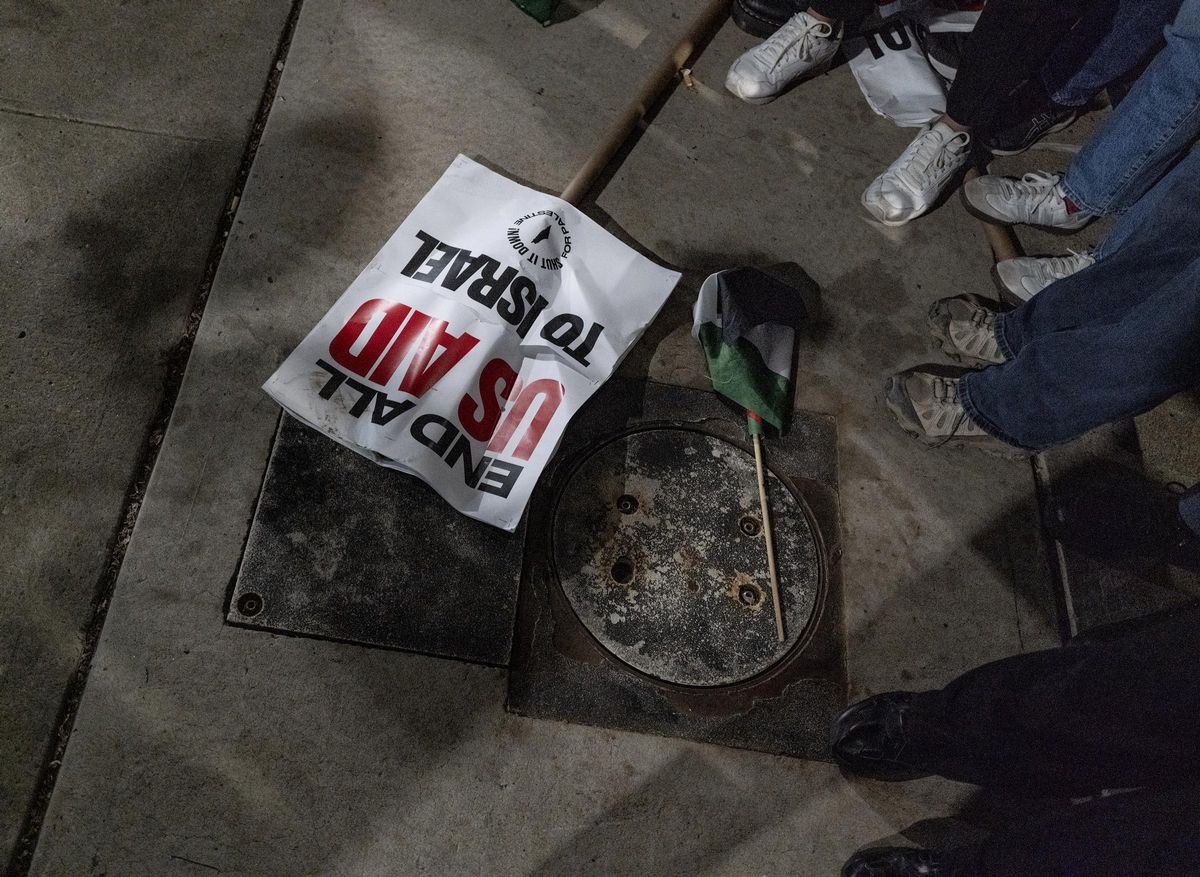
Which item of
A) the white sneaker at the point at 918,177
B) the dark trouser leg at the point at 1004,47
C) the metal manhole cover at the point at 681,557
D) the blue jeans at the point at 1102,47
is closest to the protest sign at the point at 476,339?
the metal manhole cover at the point at 681,557

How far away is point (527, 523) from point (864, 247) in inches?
49.1

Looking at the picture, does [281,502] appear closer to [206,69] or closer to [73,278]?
[73,278]

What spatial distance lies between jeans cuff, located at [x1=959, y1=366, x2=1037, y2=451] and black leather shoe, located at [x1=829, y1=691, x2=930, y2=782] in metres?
0.68

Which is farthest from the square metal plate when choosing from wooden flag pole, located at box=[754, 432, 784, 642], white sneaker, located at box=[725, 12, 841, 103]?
white sneaker, located at box=[725, 12, 841, 103]

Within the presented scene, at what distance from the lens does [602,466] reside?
1.84m

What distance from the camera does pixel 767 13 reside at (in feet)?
8.04

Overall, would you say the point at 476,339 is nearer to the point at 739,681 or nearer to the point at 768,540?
the point at 768,540

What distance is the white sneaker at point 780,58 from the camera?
2332 millimetres

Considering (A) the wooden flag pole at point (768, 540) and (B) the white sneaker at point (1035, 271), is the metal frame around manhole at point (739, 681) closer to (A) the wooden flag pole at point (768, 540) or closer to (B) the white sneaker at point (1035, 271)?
(A) the wooden flag pole at point (768, 540)

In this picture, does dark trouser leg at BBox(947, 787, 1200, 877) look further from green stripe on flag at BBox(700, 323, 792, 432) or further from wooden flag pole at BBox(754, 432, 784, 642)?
green stripe on flag at BBox(700, 323, 792, 432)

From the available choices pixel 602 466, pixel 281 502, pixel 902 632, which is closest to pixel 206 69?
pixel 281 502

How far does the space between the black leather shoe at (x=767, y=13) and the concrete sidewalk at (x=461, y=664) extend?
5 centimetres

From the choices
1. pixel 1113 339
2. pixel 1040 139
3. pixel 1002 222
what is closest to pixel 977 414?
pixel 1113 339

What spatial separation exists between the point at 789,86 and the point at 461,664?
75.7 inches
